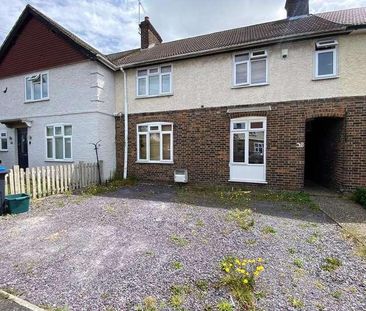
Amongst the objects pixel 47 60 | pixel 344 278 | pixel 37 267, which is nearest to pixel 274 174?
pixel 344 278

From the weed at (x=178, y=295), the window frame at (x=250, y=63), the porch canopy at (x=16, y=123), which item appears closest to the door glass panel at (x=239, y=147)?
the window frame at (x=250, y=63)

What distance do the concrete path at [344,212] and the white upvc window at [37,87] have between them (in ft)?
42.8

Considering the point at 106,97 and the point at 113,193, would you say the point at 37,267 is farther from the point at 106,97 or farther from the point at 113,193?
the point at 106,97

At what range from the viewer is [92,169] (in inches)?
411

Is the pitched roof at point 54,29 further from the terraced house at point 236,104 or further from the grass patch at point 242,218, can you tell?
the grass patch at point 242,218

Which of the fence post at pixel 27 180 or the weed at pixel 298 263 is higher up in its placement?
the fence post at pixel 27 180

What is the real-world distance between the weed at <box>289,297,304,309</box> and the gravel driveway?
0.02m

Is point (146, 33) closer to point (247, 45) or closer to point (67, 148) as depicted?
point (247, 45)

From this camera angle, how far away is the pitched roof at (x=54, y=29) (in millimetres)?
10633

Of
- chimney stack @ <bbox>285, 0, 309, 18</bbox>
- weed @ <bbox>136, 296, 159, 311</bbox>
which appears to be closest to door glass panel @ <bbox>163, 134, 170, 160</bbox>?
weed @ <bbox>136, 296, 159, 311</bbox>

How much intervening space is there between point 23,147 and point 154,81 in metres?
8.31

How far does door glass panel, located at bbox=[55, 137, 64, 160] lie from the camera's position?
11.7m

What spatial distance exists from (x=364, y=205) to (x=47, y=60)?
1464 cm

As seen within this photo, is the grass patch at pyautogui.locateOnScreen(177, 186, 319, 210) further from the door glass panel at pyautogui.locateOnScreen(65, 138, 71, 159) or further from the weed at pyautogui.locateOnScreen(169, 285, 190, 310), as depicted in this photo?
the door glass panel at pyautogui.locateOnScreen(65, 138, 71, 159)
